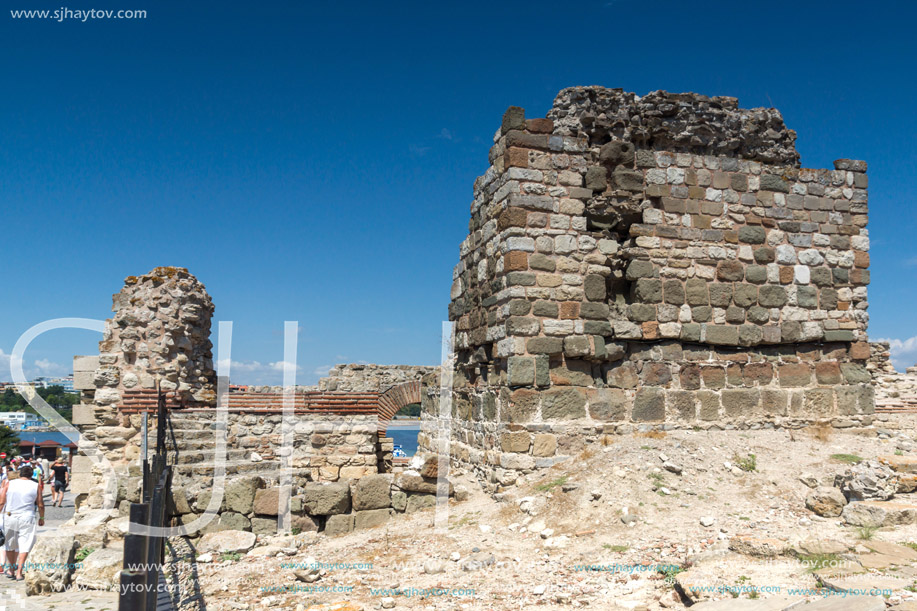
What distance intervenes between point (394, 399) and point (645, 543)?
9.18 m

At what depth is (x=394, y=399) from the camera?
14.0 meters

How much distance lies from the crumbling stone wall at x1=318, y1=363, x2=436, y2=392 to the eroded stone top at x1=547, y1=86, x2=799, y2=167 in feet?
38.6

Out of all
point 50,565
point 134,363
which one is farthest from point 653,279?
point 134,363

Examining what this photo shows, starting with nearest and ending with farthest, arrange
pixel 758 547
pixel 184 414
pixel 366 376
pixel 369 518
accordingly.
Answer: pixel 758 547 → pixel 369 518 → pixel 184 414 → pixel 366 376

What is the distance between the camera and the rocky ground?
13.8 ft

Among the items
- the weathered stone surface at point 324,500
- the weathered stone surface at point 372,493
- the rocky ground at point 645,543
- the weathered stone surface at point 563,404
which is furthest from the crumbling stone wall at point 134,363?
the weathered stone surface at point 563,404

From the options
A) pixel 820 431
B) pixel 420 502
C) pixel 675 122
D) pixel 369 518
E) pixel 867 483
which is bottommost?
pixel 369 518

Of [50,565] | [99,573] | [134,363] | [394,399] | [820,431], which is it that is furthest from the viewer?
[394,399]

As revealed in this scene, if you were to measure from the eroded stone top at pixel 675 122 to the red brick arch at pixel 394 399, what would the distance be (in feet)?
23.6

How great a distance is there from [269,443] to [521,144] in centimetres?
637

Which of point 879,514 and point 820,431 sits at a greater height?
point 820,431

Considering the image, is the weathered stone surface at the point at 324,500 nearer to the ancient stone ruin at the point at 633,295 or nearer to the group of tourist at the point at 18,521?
the ancient stone ruin at the point at 633,295

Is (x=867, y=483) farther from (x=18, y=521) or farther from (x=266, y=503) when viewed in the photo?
(x=18, y=521)

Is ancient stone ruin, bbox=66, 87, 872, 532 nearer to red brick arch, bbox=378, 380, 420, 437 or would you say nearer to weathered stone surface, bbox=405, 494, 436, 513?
weathered stone surface, bbox=405, 494, 436, 513
